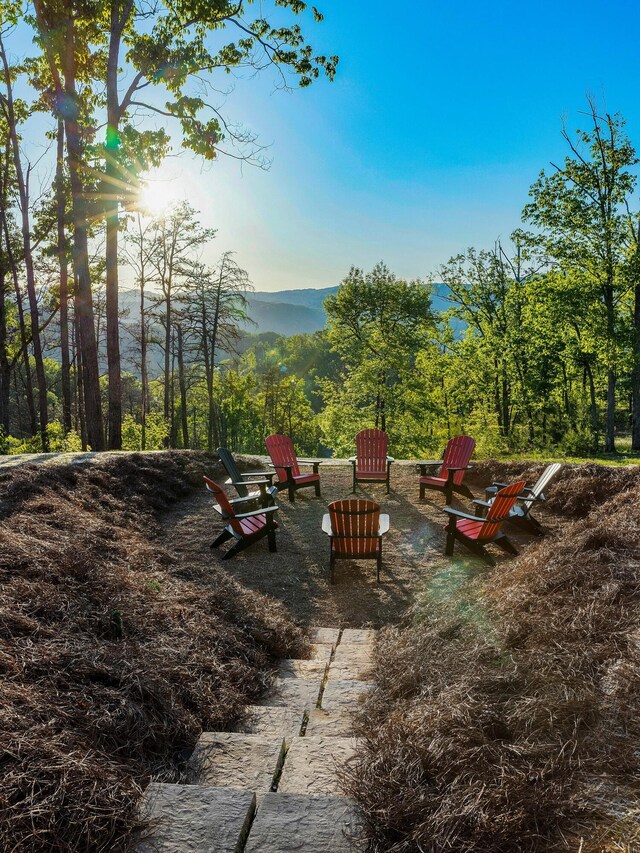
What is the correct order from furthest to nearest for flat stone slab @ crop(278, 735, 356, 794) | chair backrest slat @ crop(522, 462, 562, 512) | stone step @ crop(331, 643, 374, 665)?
chair backrest slat @ crop(522, 462, 562, 512) → stone step @ crop(331, 643, 374, 665) → flat stone slab @ crop(278, 735, 356, 794)

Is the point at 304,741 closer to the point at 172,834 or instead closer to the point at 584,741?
the point at 172,834

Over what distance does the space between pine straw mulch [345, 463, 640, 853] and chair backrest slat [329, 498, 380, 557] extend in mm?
1625

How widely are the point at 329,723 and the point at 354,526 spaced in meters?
2.87

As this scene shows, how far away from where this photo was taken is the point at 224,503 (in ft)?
18.7

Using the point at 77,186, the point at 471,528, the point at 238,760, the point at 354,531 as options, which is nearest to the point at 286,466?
the point at 354,531

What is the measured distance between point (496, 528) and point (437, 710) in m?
3.74

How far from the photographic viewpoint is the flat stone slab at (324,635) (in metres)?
3.93

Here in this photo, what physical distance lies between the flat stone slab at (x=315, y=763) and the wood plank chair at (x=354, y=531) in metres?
3.09

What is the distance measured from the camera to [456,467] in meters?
8.19

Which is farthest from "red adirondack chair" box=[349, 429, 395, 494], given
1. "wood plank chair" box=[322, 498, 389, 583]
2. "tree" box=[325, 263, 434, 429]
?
"tree" box=[325, 263, 434, 429]

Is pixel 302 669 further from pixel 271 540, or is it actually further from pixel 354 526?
pixel 271 540

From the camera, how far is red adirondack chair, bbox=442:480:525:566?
210 inches

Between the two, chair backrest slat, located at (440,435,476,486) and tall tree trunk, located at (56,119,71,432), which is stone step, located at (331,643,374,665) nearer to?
chair backrest slat, located at (440,435,476,486)

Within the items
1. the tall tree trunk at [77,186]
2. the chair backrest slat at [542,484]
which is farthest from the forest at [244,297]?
the chair backrest slat at [542,484]
